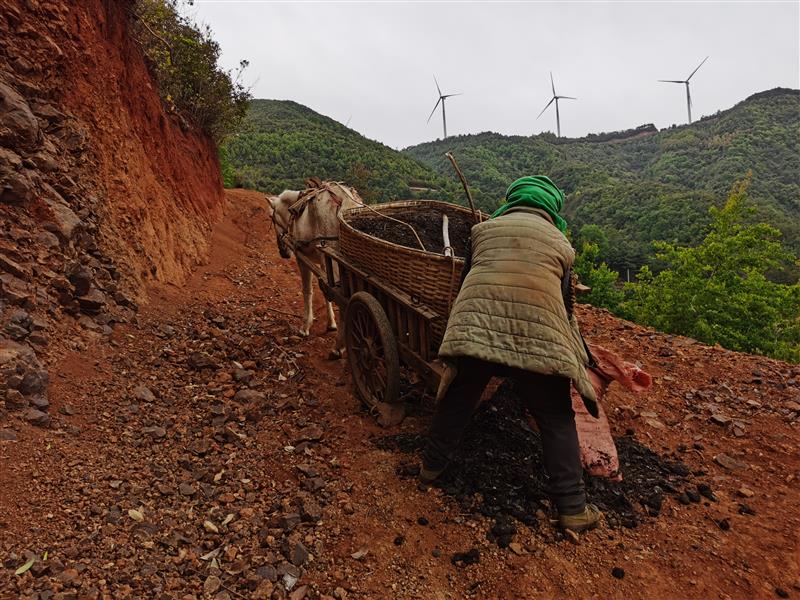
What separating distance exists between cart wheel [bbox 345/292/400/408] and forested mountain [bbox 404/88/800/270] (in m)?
28.7

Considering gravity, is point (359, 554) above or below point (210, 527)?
below

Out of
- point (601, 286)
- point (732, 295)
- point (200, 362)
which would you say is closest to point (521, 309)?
point (200, 362)

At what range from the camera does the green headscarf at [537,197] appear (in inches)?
103

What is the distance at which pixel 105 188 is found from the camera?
468 centimetres

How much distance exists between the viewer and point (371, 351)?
3463mm

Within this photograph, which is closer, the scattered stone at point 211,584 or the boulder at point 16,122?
the scattered stone at point 211,584

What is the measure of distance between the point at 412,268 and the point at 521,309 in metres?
0.87

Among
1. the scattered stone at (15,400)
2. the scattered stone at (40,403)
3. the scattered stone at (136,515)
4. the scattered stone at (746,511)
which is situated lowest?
the scattered stone at (746,511)

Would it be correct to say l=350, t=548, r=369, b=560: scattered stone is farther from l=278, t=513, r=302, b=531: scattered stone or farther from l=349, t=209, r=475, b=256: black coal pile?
l=349, t=209, r=475, b=256: black coal pile

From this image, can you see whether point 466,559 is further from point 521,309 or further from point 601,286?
point 601,286

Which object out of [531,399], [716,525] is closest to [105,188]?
[531,399]

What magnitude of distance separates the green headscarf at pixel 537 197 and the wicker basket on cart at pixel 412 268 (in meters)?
0.46

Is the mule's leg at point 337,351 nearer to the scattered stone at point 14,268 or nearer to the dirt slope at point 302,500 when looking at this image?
the dirt slope at point 302,500

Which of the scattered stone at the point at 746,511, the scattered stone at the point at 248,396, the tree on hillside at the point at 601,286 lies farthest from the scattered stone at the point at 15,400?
the tree on hillside at the point at 601,286
